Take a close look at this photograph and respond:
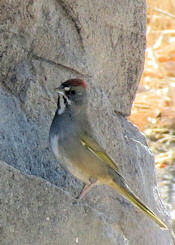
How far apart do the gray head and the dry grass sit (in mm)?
3991

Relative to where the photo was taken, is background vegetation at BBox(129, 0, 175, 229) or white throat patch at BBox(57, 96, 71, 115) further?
background vegetation at BBox(129, 0, 175, 229)

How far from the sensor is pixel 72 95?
482 cm

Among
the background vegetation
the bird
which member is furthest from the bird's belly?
the background vegetation

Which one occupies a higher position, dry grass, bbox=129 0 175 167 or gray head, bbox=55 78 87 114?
gray head, bbox=55 78 87 114

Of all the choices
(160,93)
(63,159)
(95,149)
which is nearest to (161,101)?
(160,93)

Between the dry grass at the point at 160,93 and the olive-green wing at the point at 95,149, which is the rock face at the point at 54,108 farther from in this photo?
the dry grass at the point at 160,93

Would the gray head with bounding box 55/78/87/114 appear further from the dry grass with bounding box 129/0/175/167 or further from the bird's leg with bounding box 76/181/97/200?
the dry grass with bounding box 129/0/175/167

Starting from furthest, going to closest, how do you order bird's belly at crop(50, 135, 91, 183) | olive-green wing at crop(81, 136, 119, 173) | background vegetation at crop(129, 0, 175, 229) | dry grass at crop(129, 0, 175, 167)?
1. dry grass at crop(129, 0, 175, 167)
2. background vegetation at crop(129, 0, 175, 229)
3. olive-green wing at crop(81, 136, 119, 173)
4. bird's belly at crop(50, 135, 91, 183)

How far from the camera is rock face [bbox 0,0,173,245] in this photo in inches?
168

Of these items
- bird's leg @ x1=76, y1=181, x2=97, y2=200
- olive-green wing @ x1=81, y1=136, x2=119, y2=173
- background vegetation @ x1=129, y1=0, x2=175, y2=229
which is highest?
olive-green wing @ x1=81, y1=136, x2=119, y2=173

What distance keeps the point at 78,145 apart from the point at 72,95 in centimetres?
33

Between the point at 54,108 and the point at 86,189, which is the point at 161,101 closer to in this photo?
the point at 54,108

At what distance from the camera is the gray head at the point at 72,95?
4.73 m

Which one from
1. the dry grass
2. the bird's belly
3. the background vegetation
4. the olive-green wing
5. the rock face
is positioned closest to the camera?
the rock face
